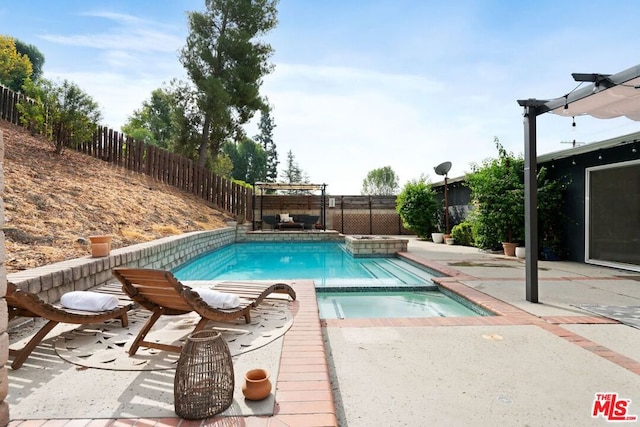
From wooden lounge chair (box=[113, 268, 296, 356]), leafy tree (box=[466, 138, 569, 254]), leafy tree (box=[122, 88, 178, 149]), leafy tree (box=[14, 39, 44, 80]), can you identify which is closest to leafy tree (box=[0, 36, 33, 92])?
leafy tree (box=[14, 39, 44, 80])

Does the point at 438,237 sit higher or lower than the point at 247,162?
lower

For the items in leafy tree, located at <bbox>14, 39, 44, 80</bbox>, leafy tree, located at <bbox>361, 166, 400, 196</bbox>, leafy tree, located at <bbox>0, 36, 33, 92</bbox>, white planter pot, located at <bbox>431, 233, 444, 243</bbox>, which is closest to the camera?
white planter pot, located at <bbox>431, 233, 444, 243</bbox>

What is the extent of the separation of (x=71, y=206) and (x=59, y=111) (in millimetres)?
4530

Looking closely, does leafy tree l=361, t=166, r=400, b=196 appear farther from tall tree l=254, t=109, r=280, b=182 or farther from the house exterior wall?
the house exterior wall

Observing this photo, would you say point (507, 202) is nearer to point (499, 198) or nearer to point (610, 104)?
point (499, 198)

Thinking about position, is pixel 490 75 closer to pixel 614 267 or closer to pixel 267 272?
pixel 614 267

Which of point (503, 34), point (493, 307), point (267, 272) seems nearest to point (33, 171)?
point (267, 272)

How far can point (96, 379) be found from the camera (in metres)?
2.14

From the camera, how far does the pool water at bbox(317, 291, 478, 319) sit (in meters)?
4.62

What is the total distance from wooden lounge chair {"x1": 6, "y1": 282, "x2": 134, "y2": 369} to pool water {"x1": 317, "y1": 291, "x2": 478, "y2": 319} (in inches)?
100

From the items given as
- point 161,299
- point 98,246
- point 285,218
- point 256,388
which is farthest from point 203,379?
point 285,218

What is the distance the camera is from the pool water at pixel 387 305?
4.62 m

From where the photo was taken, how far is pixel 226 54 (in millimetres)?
16344

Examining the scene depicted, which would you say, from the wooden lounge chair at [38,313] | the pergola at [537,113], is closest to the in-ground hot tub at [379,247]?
the pergola at [537,113]
